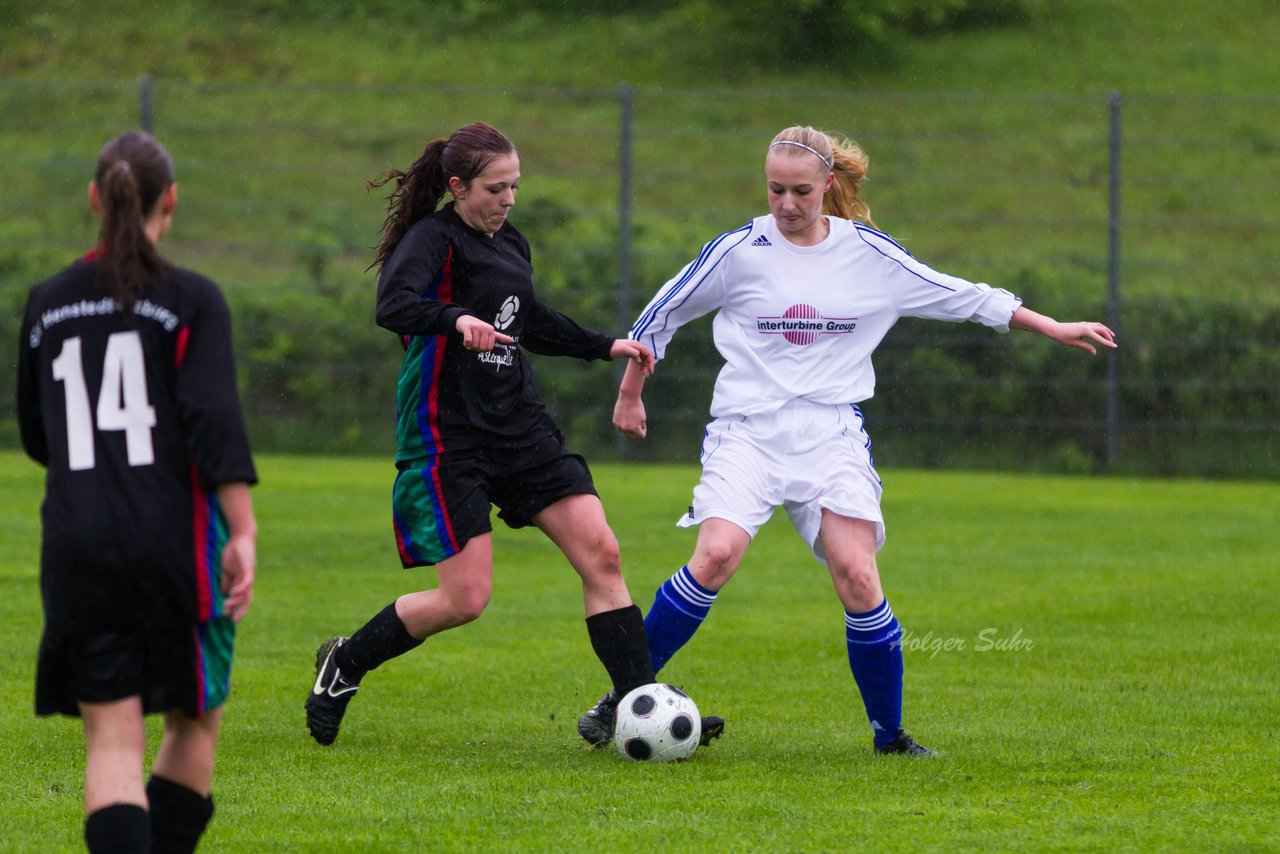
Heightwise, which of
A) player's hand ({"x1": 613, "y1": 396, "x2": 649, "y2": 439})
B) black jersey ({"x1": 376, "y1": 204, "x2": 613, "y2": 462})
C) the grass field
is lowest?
the grass field

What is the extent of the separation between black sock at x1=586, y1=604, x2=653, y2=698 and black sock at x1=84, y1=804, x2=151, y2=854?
229 cm

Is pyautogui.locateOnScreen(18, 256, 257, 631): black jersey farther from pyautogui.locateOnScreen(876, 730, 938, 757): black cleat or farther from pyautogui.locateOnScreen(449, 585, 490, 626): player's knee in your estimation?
pyautogui.locateOnScreen(876, 730, 938, 757): black cleat

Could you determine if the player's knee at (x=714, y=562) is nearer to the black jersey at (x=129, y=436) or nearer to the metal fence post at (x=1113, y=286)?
the black jersey at (x=129, y=436)

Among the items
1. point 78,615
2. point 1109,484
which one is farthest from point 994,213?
point 78,615

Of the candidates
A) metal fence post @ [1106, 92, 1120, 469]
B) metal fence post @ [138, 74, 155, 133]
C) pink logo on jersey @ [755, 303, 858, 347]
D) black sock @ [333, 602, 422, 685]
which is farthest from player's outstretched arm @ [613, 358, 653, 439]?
metal fence post @ [138, 74, 155, 133]

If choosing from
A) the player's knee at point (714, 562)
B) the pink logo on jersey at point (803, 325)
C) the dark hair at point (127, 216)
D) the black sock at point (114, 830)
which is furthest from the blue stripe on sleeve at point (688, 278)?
the black sock at point (114, 830)

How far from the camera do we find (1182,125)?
65.8ft

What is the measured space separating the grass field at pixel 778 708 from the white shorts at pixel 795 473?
2.40 feet

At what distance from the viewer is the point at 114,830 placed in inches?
129

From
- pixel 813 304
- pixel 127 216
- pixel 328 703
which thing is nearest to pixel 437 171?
pixel 813 304

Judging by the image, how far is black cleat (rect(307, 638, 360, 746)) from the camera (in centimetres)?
554

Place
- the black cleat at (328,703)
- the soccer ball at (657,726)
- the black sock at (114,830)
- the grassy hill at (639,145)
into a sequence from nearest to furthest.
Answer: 1. the black sock at (114,830)
2. the soccer ball at (657,726)
3. the black cleat at (328,703)
4. the grassy hill at (639,145)

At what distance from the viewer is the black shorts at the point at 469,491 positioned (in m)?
5.36

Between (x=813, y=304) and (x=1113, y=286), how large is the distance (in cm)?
970
